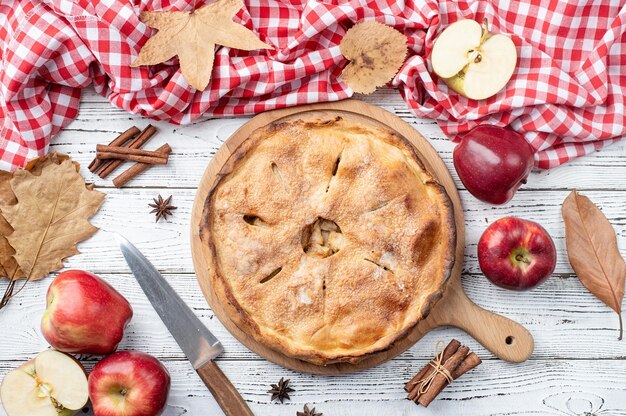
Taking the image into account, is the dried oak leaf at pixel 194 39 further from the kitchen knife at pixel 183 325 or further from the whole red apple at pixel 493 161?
the whole red apple at pixel 493 161

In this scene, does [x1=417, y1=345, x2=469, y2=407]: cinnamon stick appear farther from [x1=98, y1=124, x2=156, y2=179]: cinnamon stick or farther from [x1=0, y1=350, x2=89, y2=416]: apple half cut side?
[x1=98, y1=124, x2=156, y2=179]: cinnamon stick

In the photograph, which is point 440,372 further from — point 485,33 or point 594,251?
point 485,33

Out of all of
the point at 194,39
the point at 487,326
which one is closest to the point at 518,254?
the point at 487,326

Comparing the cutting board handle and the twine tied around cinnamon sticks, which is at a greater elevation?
the cutting board handle

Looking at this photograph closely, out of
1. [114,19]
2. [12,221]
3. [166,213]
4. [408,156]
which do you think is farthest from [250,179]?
[12,221]

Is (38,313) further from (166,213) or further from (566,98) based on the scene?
(566,98)

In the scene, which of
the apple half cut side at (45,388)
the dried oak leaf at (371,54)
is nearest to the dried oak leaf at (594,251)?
the dried oak leaf at (371,54)

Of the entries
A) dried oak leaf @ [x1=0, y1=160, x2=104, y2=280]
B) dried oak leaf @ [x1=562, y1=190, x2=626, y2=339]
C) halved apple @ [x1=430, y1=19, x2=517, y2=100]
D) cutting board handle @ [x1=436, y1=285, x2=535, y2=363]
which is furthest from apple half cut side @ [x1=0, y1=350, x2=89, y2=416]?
dried oak leaf @ [x1=562, y1=190, x2=626, y2=339]
